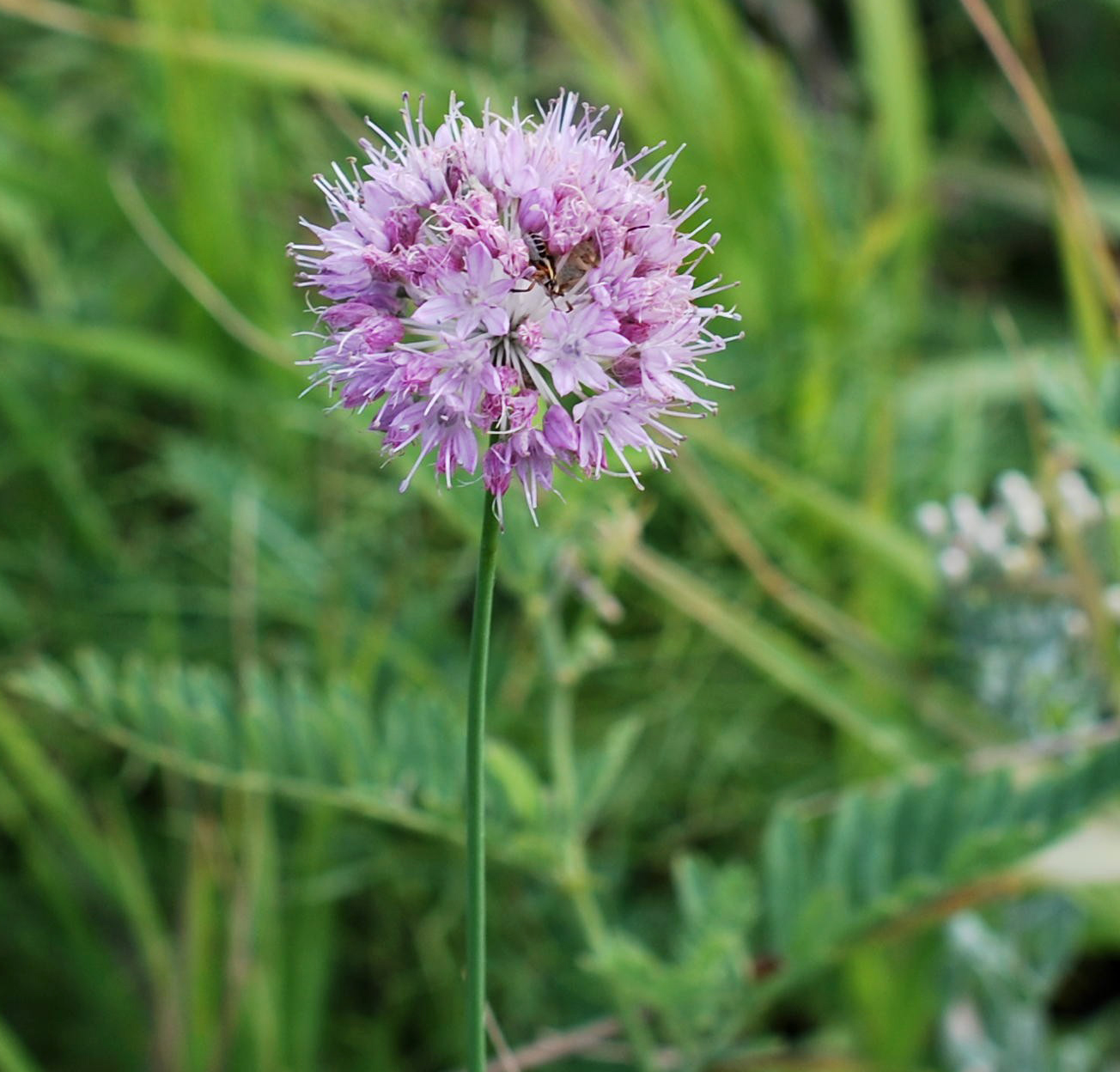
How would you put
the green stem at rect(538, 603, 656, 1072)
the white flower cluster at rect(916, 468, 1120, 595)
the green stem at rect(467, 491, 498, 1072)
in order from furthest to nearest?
the white flower cluster at rect(916, 468, 1120, 595)
the green stem at rect(538, 603, 656, 1072)
the green stem at rect(467, 491, 498, 1072)

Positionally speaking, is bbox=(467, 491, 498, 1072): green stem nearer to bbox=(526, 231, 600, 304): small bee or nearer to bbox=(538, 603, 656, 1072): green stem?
bbox=(526, 231, 600, 304): small bee

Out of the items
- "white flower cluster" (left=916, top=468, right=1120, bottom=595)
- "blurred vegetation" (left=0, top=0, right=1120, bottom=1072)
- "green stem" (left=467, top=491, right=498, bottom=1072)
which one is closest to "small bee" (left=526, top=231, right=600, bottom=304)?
"green stem" (left=467, top=491, right=498, bottom=1072)

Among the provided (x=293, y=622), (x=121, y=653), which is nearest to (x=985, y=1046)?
(x=293, y=622)

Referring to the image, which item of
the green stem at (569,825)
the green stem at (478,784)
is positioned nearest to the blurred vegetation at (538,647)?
the green stem at (569,825)

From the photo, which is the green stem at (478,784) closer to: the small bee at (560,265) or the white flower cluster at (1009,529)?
the small bee at (560,265)

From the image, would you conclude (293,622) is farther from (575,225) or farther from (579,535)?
(575,225)

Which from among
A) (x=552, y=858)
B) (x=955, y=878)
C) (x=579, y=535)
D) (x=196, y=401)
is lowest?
(x=955, y=878)
